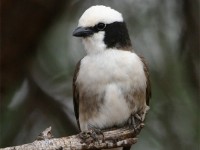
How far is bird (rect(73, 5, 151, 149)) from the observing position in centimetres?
548

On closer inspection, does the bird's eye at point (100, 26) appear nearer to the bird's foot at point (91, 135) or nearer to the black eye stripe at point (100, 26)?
the black eye stripe at point (100, 26)

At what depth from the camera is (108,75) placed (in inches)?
216

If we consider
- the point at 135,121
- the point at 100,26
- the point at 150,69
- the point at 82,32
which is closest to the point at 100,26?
the point at 100,26

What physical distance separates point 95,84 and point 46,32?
1.47 meters

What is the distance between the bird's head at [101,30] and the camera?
5.50 meters

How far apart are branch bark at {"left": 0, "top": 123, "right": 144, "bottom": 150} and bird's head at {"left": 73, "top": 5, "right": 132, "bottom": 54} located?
560 millimetres

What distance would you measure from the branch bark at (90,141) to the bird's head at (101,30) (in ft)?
1.84

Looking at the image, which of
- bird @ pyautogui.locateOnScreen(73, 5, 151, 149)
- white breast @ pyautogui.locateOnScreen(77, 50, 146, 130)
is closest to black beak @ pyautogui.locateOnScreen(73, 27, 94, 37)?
bird @ pyautogui.locateOnScreen(73, 5, 151, 149)

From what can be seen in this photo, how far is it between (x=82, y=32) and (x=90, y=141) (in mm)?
726

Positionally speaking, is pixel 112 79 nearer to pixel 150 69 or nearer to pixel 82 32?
pixel 82 32

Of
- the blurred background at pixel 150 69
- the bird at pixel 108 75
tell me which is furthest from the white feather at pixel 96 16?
the blurred background at pixel 150 69

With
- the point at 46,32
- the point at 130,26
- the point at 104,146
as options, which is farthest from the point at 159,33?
the point at 104,146

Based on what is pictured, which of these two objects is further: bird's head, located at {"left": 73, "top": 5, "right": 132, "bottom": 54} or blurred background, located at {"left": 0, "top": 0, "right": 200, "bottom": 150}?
blurred background, located at {"left": 0, "top": 0, "right": 200, "bottom": 150}

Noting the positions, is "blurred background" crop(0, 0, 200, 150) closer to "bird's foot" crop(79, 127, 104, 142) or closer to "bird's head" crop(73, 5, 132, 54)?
"bird's head" crop(73, 5, 132, 54)
